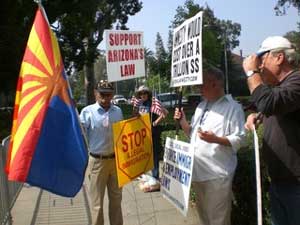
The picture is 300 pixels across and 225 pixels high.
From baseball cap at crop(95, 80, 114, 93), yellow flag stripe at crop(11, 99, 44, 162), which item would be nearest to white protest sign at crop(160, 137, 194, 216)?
baseball cap at crop(95, 80, 114, 93)

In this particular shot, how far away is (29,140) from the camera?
14.5 feet

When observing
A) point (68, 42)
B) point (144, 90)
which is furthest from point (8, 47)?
point (144, 90)

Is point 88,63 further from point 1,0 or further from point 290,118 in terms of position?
point 290,118

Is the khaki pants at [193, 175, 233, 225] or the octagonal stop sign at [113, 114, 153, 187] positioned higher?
the octagonal stop sign at [113, 114, 153, 187]

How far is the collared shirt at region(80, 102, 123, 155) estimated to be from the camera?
602cm

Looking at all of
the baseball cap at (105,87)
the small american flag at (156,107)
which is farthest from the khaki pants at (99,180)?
the small american flag at (156,107)

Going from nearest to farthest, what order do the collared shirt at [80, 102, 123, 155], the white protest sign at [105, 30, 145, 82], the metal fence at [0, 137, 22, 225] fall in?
1. the collared shirt at [80, 102, 123, 155]
2. the white protest sign at [105, 30, 145, 82]
3. the metal fence at [0, 137, 22, 225]

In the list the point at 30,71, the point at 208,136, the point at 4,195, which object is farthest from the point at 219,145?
the point at 4,195

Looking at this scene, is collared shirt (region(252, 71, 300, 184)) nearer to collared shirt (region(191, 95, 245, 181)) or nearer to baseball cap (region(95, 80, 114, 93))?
collared shirt (region(191, 95, 245, 181))

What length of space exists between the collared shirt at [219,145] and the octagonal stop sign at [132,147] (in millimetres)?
1190

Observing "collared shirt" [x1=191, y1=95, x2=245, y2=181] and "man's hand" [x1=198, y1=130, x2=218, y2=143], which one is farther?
"collared shirt" [x1=191, y1=95, x2=245, y2=181]

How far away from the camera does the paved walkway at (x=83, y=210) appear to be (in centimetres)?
727

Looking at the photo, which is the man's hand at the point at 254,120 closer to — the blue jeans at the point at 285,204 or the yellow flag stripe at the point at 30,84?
the blue jeans at the point at 285,204

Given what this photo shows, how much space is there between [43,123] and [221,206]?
5.80 ft
